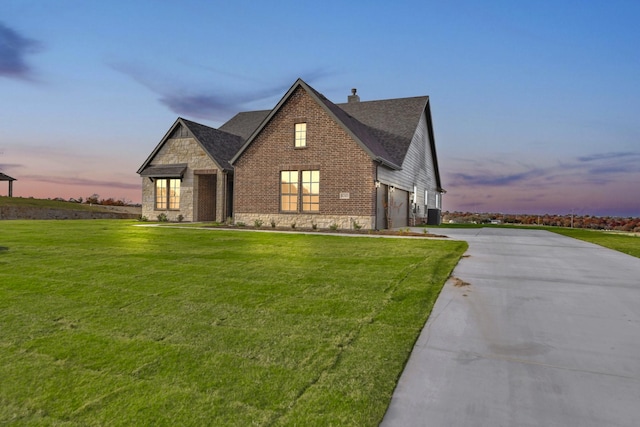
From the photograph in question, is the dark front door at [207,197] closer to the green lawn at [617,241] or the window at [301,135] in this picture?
the window at [301,135]

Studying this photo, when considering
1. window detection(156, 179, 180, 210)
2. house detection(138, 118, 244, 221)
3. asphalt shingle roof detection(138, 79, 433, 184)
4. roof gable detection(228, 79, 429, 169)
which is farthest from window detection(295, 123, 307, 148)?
window detection(156, 179, 180, 210)

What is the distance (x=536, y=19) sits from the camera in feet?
48.7

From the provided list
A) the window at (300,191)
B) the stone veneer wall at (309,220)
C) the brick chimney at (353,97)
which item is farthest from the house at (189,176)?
the brick chimney at (353,97)

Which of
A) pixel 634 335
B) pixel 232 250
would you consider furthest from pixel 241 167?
pixel 634 335

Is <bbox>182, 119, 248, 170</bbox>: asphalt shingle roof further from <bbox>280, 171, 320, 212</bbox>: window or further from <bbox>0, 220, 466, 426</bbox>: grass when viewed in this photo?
<bbox>0, 220, 466, 426</bbox>: grass

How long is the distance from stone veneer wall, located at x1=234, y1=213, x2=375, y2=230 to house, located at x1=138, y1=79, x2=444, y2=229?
0.17 ft

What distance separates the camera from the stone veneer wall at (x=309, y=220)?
18078 millimetres

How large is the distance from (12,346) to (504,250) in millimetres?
10939

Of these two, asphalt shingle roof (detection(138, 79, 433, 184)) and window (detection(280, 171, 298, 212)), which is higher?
asphalt shingle roof (detection(138, 79, 433, 184))

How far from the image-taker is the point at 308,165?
19375 millimetres

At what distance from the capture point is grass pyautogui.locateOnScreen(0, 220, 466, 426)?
240cm

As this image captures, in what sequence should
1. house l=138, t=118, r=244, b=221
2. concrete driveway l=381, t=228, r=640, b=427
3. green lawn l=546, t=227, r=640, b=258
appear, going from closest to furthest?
1. concrete driveway l=381, t=228, r=640, b=427
2. green lawn l=546, t=227, r=640, b=258
3. house l=138, t=118, r=244, b=221

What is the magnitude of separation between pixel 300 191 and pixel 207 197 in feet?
32.3

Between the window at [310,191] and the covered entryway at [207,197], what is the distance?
928 cm
